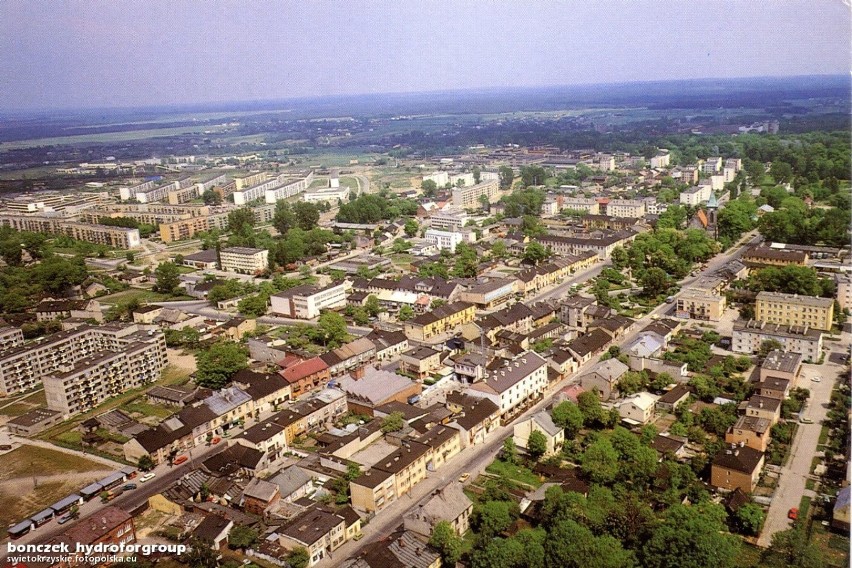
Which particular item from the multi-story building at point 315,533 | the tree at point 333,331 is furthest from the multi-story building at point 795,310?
the multi-story building at point 315,533

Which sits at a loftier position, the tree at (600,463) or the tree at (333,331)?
the tree at (333,331)

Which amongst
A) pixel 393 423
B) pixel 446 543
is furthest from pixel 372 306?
pixel 446 543

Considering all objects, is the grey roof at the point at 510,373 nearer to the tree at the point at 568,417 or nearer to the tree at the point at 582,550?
the tree at the point at 568,417

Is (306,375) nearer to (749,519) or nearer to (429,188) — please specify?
(749,519)

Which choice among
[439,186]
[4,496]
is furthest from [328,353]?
[439,186]

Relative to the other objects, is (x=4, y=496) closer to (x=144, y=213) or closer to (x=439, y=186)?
(x=144, y=213)

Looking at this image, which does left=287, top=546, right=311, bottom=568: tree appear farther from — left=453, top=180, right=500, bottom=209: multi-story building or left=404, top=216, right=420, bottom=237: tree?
left=453, top=180, right=500, bottom=209: multi-story building
